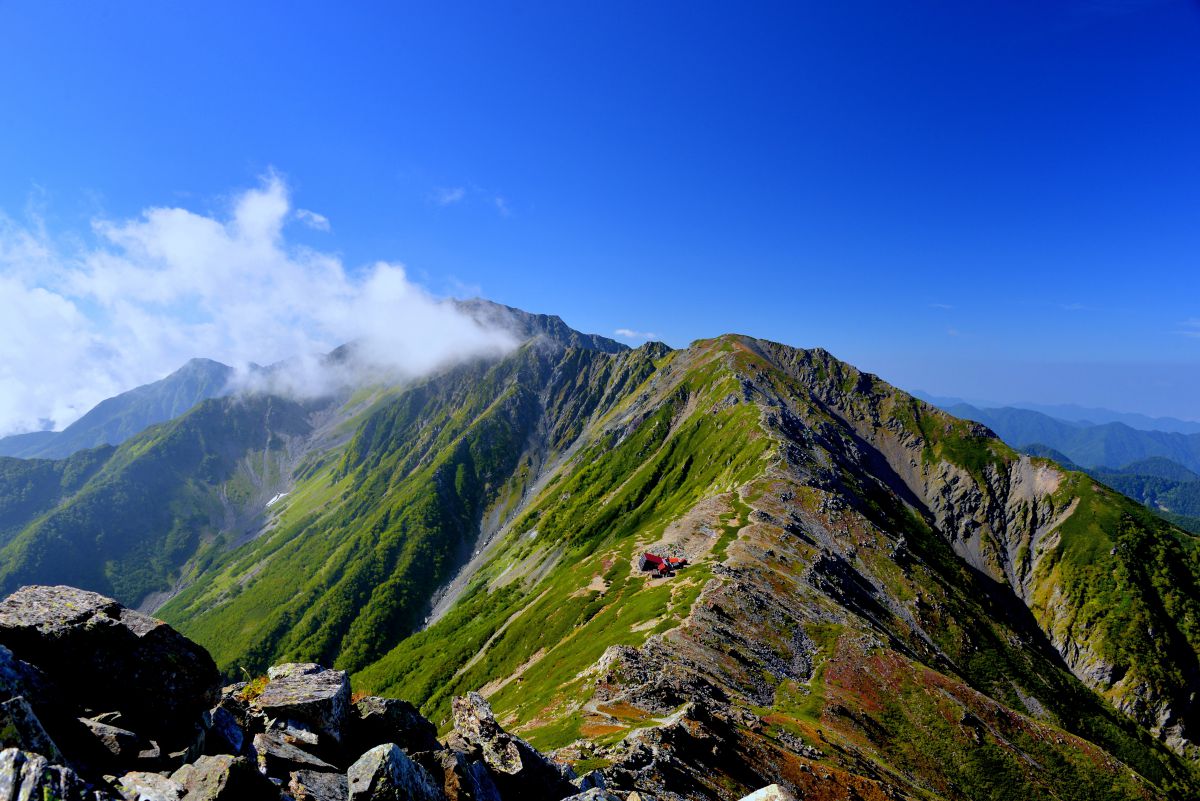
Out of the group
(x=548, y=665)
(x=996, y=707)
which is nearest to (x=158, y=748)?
(x=548, y=665)

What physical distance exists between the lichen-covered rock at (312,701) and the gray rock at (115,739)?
5230 millimetres

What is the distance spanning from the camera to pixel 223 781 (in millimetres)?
12961

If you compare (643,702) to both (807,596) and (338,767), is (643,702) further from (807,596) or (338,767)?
(807,596)

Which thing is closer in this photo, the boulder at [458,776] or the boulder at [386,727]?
the boulder at [458,776]

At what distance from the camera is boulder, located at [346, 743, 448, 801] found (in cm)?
1539

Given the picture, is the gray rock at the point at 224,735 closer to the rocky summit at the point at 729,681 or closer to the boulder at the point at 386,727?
the rocky summit at the point at 729,681

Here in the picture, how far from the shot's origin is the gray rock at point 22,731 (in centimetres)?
1142

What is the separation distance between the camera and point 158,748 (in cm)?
1520

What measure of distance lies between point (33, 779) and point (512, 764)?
53.2ft

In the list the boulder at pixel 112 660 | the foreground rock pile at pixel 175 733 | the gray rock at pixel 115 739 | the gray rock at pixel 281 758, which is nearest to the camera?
the foreground rock pile at pixel 175 733

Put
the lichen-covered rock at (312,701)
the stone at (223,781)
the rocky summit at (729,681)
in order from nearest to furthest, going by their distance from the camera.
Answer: the stone at (223,781) < the rocky summit at (729,681) < the lichen-covered rock at (312,701)

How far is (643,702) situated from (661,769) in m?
20.9

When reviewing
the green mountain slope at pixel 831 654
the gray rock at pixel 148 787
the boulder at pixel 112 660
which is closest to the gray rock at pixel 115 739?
the gray rock at pixel 148 787

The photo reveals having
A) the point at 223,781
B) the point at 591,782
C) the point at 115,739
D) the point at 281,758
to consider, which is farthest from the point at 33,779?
the point at 591,782
